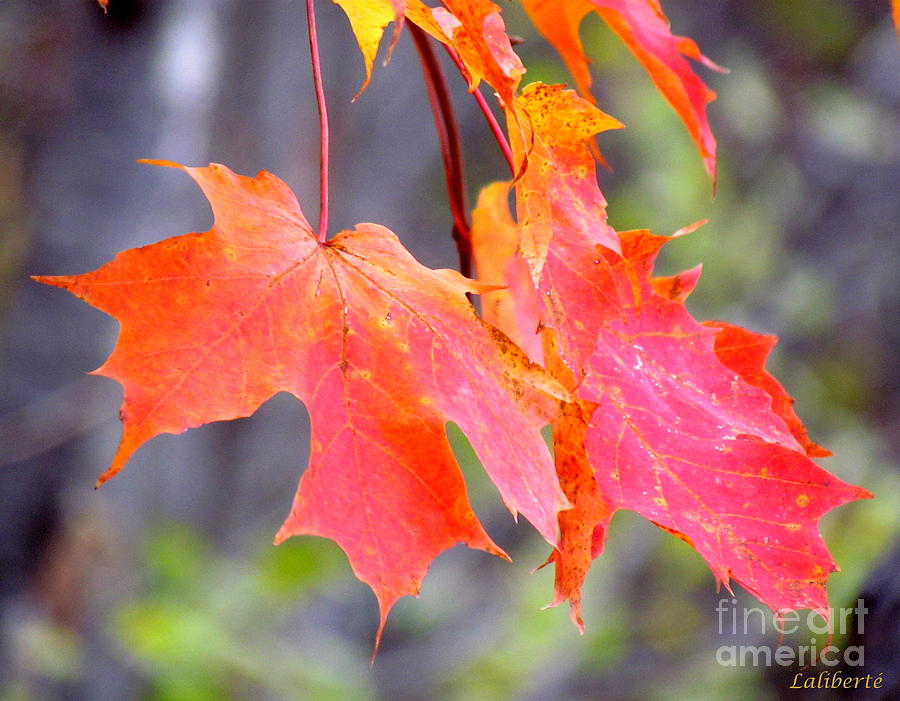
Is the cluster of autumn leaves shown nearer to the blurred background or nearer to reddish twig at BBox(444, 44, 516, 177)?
reddish twig at BBox(444, 44, 516, 177)

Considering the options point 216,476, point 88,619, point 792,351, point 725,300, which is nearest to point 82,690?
point 88,619

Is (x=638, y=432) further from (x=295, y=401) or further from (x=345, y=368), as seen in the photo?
(x=295, y=401)

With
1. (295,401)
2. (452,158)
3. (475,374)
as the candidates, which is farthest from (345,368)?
(295,401)

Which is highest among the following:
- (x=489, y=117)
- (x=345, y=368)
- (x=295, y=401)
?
(x=489, y=117)

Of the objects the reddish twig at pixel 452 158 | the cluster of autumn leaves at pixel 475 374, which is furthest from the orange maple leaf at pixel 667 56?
the reddish twig at pixel 452 158

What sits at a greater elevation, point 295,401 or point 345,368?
point 345,368

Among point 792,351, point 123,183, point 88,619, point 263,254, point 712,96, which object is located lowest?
point 88,619

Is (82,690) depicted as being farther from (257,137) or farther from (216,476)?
(257,137)
